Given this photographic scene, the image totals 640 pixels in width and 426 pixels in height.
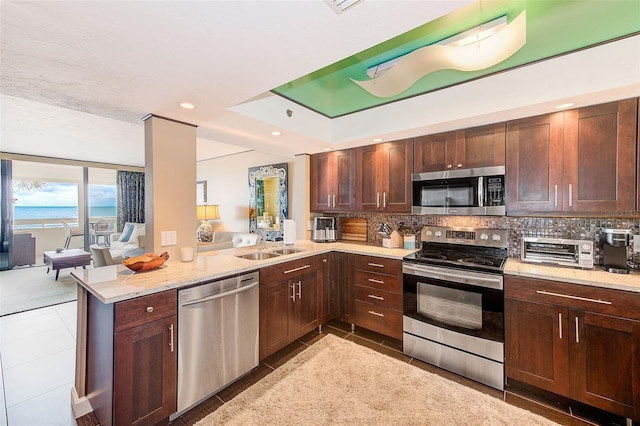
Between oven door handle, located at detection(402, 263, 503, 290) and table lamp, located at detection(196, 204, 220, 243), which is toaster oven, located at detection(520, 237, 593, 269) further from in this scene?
table lamp, located at detection(196, 204, 220, 243)

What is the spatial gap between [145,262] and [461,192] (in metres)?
2.91

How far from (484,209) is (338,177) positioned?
5.87 feet

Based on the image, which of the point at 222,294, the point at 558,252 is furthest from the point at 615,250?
the point at 222,294

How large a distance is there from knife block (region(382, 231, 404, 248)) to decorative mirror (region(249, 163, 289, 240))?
6.29 feet

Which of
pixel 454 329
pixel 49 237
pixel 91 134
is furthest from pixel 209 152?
pixel 454 329

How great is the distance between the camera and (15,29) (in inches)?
48.2

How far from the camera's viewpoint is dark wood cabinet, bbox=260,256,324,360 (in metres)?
2.41

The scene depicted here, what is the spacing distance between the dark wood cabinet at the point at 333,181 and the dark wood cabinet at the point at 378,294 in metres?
0.87

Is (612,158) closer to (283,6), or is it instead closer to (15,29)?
(283,6)

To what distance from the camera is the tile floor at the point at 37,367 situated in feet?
6.24

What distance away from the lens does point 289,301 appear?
2658mm

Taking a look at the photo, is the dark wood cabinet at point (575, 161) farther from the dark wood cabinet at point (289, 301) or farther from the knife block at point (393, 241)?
the dark wood cabinet at point (289, 301)

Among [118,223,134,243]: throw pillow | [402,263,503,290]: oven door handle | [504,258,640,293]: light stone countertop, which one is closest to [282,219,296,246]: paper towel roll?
[402,263,503,290]: oven door handle

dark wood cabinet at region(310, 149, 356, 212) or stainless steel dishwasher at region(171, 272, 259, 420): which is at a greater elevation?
dark wood cabinet at region(310, 149, 356, 212)
